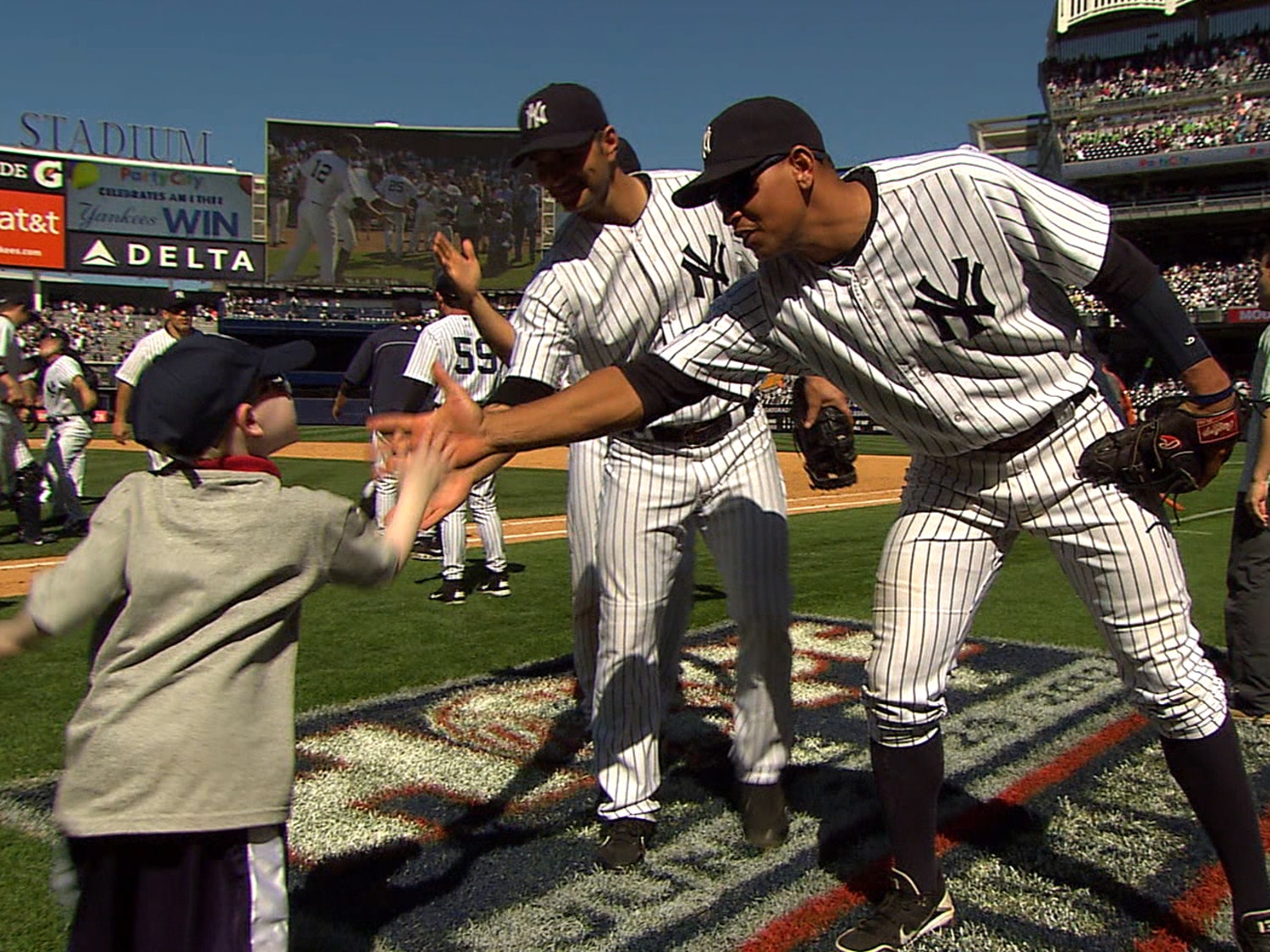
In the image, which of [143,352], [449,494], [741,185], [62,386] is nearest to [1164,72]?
[62,386]

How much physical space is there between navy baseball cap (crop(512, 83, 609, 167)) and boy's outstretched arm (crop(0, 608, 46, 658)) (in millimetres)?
1799

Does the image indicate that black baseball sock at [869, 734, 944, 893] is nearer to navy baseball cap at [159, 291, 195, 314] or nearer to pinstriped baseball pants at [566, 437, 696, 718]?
pinstriped baseball pants at [566, 437, 696, 718]

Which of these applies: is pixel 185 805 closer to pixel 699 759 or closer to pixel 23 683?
pixel 699 759

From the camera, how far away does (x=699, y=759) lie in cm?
411

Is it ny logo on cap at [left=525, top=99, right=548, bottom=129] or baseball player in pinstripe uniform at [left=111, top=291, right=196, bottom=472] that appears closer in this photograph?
ny logo on cap at [left=525, top=99, right=548, bottom=129]

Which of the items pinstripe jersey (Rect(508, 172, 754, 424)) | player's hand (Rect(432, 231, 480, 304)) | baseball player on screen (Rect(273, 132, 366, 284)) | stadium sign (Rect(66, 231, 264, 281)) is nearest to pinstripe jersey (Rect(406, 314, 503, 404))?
player's hand (Rect(432, 231, 480, 304))

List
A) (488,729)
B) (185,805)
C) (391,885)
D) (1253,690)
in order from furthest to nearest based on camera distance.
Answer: (1253,690) < (488,729) < (391,885) < (185,805)

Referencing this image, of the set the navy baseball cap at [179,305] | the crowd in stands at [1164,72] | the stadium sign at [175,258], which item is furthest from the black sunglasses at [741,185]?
the stadium sign at [175,258]

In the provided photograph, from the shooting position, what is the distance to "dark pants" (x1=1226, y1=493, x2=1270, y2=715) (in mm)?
4676

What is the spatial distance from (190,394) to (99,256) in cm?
4935

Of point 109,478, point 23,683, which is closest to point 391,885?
point 23,683

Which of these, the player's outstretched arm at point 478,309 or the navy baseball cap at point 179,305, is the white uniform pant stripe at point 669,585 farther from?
the navy baseball cap at point 179,305

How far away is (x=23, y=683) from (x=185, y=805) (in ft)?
11.5

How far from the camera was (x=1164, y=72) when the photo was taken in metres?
44.7
